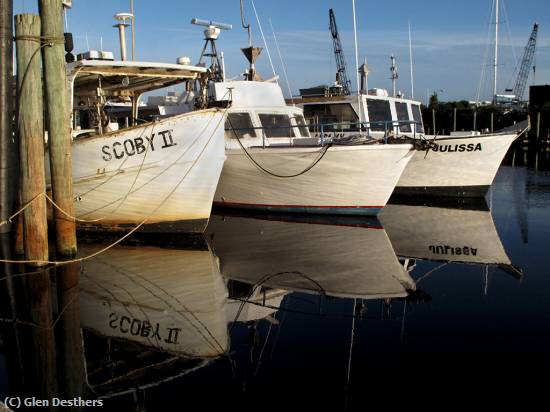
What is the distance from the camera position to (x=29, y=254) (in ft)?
31.1

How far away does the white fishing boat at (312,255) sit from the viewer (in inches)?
359

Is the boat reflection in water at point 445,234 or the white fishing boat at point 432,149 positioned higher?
the white fishing boat at point 432,149

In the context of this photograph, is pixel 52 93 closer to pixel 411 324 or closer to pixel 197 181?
pixel 197 181

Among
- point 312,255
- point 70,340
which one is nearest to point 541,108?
point 312,255

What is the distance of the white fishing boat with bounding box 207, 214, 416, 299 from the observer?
911cm

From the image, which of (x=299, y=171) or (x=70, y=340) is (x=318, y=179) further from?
(x=70, y=340)

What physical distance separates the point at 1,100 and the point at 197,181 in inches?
154

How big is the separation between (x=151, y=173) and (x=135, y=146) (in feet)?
2.06

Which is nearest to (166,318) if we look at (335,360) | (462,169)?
(335,360)

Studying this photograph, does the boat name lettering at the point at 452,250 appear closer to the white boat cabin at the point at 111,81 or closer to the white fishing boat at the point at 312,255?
the white fishing boat at the point at 312,255

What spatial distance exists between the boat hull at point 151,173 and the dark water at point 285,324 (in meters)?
0.69

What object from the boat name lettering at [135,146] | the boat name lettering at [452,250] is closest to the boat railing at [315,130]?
the boat name lettering at [135,146]

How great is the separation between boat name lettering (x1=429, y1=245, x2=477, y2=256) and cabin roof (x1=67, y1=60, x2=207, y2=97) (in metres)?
6.38

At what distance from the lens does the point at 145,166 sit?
38.9ft
